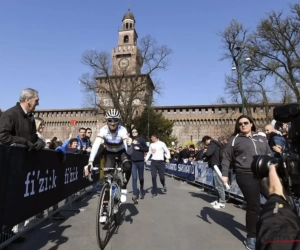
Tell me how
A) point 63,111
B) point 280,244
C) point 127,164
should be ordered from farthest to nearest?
point 63,111 → point 127,164 → point 280,244

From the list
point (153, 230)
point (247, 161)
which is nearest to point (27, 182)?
point (153, 230)

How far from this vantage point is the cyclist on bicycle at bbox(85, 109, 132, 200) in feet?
16.5

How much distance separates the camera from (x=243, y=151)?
15.3 feet

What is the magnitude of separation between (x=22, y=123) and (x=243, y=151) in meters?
3.44

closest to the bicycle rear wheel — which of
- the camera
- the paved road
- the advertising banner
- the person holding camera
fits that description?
the paved road

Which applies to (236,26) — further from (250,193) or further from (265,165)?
(265,165)

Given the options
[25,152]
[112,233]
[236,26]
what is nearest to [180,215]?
Answer: [112,233]

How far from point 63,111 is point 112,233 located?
71147 mm

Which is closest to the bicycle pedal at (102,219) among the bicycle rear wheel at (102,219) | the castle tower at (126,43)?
the bicycle rear wheel at (102,219)

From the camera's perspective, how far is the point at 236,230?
211 inches

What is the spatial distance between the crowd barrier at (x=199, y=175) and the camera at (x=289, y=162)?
22.2ft

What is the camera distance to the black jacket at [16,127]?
3.96 meters

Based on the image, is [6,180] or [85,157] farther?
[85,157]

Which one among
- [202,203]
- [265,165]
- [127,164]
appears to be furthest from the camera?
[202,203]
